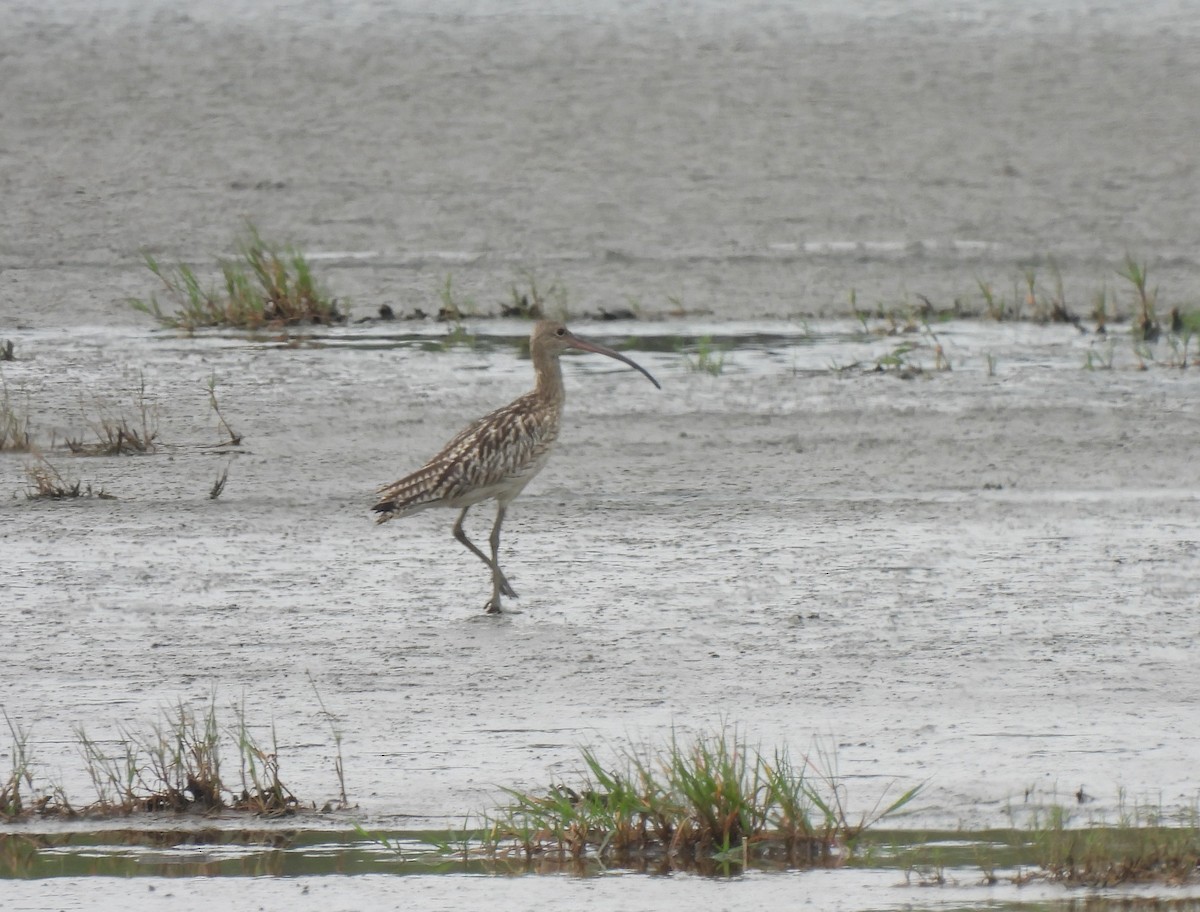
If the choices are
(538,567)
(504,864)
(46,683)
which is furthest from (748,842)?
(538,567)

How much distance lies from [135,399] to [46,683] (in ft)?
16.2

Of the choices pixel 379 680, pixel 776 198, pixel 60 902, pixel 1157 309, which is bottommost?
pixel 60 902

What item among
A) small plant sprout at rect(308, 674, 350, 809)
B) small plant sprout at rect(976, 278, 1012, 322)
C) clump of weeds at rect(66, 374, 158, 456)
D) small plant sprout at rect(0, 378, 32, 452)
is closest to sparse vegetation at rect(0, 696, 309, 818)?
small plant sprout at rect(308, 674, 350, 809)

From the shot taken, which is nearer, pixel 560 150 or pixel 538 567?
pixel 538 567

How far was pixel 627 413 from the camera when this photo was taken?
36.7ft

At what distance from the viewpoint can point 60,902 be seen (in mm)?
5035

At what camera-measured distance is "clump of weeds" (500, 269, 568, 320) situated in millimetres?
13633

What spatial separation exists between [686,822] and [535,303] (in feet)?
28.3

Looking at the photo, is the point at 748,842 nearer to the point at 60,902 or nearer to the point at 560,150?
the point at 60,902

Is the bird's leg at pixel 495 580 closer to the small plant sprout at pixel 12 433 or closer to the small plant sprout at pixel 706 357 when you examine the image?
the small plant sprout at pixel 12 433

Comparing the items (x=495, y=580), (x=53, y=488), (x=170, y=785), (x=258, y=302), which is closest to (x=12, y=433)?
(x=53, y=488)

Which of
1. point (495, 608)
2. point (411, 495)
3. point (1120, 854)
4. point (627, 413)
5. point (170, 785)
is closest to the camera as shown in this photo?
point (1120, 854)

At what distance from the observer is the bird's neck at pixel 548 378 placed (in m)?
8.39

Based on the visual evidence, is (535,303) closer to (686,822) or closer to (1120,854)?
(686,822)
